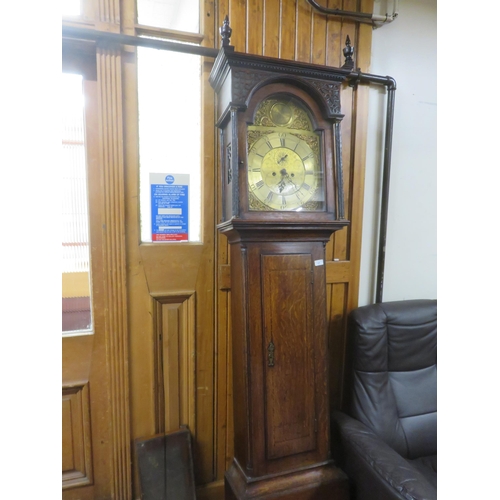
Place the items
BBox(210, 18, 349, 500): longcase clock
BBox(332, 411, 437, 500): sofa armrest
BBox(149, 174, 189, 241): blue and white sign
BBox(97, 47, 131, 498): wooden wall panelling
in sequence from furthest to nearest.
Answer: BBox(149, 174, 189, 241): blue and white sign, BBox(97, 47, 131, 498): wooden wall panelling, BBox(210, 18, 349, 500): longcase clock, BBox(332, 411, 437, 500): sofa armrest

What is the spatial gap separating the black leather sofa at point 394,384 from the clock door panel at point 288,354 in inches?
9.3

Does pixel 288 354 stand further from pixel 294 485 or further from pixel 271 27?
pixel 271 27

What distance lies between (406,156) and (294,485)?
5.37 feet

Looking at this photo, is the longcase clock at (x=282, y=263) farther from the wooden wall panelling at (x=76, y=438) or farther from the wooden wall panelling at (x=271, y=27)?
the wooden wall panelling at (x=76, y=438)

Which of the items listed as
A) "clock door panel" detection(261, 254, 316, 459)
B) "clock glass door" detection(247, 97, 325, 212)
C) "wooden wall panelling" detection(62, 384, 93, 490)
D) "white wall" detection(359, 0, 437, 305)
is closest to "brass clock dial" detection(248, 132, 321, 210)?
"clock glass door" detection(247, 97, 325, 212)

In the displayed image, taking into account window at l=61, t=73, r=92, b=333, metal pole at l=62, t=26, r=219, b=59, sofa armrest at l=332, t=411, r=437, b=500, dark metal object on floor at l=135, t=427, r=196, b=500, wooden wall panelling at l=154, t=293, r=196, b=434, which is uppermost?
metal pole at l=62, t=26, r=219, b=59

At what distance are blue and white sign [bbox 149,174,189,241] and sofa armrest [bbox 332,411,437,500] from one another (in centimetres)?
107

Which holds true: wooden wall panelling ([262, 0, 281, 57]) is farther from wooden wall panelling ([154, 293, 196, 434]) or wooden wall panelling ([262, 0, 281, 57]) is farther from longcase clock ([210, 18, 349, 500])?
wooden wall panelling ([154, 293, 196, 434])

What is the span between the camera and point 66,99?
132 centimetres

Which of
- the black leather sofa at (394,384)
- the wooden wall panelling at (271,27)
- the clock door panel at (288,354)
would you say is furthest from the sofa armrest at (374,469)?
the wooden wall panelling at (271,27)

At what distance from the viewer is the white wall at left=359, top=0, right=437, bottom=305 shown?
1.69m

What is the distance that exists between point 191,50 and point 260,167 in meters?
0.62

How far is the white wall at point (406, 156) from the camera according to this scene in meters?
1.69

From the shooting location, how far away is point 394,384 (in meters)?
1.52
